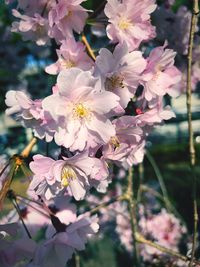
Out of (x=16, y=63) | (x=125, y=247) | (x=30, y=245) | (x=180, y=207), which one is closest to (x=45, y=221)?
(x=30, y=245)

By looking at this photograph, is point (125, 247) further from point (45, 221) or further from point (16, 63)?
point (16, 63)

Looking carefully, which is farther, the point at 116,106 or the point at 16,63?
the point at 16,63

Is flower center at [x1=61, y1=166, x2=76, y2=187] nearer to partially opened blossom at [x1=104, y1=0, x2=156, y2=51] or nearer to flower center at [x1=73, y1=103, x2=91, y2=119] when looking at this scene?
flower center at [x1=73, y1=103, x2=91, y2=119]

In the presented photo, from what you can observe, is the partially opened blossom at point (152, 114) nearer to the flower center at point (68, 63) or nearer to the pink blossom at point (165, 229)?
the flower center at point (68, 63)

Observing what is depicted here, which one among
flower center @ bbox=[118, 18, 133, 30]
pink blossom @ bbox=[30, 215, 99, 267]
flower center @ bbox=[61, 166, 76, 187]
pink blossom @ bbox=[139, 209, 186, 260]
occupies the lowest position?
pink blossom @ bbox=[139, 209, 186, 260]

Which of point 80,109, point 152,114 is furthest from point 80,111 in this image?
point 152,114

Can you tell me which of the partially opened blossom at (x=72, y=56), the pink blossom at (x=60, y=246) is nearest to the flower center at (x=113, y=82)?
the partially opened blossom at (x=72, y=56)

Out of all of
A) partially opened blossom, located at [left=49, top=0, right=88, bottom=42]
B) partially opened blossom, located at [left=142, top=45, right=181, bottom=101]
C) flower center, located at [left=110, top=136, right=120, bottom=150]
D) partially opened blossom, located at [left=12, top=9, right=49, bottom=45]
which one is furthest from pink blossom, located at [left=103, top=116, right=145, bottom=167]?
partially opened blossom, located at [left=12, top=9, right=49, bottom=45]
